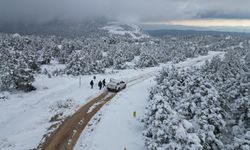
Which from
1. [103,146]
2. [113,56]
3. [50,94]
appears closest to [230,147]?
[103,146]

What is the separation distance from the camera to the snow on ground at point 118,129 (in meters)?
20.0

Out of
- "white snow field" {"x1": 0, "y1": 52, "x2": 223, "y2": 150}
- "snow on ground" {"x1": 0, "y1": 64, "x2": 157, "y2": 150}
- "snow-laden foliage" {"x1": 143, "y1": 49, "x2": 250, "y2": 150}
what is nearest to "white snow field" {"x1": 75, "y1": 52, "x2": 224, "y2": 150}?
"white snow field" {"x1": 0, "y1": 52, "x2": 223, "y2": 150}

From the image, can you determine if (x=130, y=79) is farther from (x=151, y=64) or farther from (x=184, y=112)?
(x=151, y=64)

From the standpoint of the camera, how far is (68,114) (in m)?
26.4

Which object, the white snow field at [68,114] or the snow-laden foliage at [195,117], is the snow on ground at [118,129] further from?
the snow-laden foliage at [195,117]

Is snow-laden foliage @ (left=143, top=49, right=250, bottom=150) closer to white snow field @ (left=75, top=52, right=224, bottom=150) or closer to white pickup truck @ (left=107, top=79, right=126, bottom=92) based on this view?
white snow field @ (left=75, top=52, right=224, bottom=150)

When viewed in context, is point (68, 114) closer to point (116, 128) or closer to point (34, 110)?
point (34, 110)

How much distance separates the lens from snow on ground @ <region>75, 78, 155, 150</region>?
2000 cm

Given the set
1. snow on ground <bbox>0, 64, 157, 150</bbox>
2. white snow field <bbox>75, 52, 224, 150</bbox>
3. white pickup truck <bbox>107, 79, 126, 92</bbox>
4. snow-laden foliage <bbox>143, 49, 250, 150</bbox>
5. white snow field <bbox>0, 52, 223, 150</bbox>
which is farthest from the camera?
white pickup truck <bbox>107, 79, 126, 92</bbox>

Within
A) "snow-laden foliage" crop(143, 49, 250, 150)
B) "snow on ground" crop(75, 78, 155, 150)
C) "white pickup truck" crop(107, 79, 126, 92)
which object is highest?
"snow-laden foliage" crop(143, 49, 250, 150)

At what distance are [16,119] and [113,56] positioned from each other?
6113cm

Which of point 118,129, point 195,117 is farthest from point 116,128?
point 195,117

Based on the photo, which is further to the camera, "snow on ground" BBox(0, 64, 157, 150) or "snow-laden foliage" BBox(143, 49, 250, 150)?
"snow on ground" BBox(0, 64, 157, 150)

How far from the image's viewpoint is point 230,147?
1577 cm
